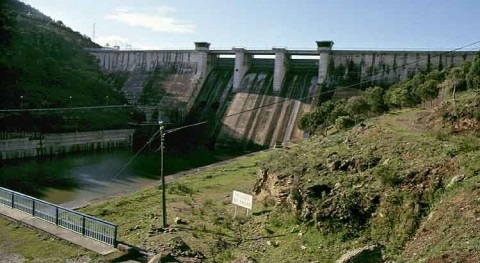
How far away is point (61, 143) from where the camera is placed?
148 feet

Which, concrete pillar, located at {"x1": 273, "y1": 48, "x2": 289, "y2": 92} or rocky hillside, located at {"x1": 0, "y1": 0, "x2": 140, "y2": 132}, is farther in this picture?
concrete pillar, located at {"x1": 273, "y1": 48, "x2": 289, "y2": 92}

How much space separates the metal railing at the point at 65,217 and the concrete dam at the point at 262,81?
1167 inches

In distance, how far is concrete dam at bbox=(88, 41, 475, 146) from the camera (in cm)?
4688

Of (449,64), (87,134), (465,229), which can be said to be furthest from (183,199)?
(449,64)

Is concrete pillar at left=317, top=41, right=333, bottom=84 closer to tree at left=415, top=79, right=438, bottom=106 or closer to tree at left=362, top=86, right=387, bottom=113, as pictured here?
tree at left=362, top=86, right=387, bottom=113

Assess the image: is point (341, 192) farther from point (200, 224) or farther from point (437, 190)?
point (200, 224)

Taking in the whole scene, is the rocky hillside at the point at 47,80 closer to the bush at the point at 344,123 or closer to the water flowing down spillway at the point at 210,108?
the water flowing down spillway at the point at 210,108

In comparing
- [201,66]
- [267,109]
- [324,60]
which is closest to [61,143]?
[267,109]

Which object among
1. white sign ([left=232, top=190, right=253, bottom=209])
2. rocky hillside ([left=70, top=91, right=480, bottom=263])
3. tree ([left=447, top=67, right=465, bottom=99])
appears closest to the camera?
rocky hillside ([left=70, top=91, right=480, bottom=263])

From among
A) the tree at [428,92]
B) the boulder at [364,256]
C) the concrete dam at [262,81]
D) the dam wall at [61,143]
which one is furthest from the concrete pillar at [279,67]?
the boulder at [364,256]

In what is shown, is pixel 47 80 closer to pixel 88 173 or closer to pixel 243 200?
pixel 88 173

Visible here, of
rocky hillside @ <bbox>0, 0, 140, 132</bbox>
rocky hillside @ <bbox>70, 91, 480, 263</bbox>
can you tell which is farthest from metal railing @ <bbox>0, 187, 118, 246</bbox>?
rocky hillside @ <bbox>0, 0, 140, 132</bbox>

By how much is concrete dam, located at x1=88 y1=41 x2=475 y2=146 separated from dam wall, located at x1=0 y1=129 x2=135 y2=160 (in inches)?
298

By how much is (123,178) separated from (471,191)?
27.5 meters
